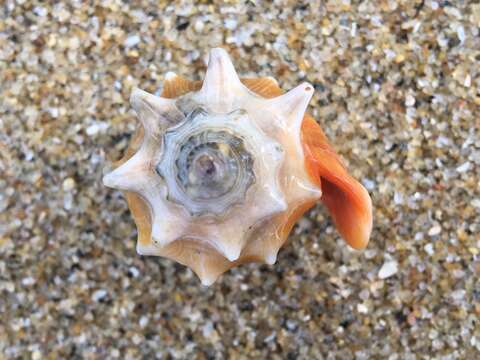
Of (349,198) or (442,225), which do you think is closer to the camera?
(349,198)

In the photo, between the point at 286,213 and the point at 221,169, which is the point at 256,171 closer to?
the point at 221,169

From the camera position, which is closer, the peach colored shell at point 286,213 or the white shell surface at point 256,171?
the white shell surface at point 256,171

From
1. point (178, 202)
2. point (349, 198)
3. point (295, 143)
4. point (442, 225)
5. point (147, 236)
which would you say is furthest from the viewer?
point (442, 225)

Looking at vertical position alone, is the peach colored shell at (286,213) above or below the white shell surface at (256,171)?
below

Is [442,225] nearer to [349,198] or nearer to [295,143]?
[349,198]

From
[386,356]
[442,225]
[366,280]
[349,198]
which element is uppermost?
[349,198]

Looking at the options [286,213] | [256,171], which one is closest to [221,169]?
[256,171]

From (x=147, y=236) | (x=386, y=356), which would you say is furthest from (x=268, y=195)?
(x=386, y=356)
